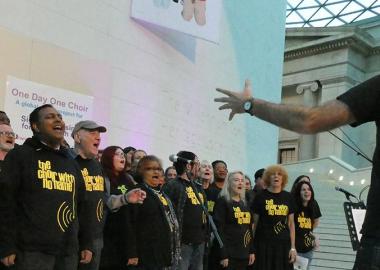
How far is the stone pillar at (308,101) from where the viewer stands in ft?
80.4

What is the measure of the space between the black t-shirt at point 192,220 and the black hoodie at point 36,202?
7.08 feet

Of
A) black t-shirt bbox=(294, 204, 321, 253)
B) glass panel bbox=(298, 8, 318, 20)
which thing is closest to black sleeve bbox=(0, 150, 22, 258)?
black t-shirt bbox=(294, 204, 321, 253)

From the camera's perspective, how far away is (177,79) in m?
11.0

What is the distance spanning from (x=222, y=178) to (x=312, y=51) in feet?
60.9

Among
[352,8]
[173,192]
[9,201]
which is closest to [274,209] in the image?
[173,192]

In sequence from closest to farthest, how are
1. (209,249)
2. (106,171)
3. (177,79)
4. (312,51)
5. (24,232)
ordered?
(24,232)
(106,171)
(209,249)
(177,79)
(312,51)

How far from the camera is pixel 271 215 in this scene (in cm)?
709

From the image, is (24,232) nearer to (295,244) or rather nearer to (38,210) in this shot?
(38,210)

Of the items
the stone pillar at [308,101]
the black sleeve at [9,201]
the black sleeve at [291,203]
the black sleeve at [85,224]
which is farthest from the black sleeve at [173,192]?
the stone pillar at [308,101]

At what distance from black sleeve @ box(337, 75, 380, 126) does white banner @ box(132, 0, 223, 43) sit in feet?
26.4

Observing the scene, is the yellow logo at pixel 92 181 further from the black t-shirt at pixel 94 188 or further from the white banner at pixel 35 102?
the white banner at pixel 35 102

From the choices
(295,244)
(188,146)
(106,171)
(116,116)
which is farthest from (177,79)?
(106,171)

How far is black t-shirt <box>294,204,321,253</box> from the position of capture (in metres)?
7.50

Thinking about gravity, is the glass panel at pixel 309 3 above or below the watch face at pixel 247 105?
above
